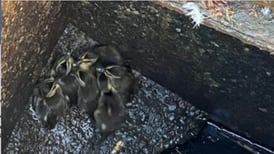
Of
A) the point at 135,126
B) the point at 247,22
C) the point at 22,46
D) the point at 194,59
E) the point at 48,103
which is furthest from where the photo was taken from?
the point at 135,126

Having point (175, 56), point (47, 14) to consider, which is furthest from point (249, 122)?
point (47, 14)

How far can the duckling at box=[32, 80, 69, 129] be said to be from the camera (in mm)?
2480

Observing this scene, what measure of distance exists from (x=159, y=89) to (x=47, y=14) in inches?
21.9

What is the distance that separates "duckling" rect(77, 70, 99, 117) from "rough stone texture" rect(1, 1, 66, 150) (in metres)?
0.13

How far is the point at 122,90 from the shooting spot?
256 cm

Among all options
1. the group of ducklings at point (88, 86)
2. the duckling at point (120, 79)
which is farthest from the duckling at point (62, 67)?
the duckling at point (120, 79)

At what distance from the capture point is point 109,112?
2.52 m

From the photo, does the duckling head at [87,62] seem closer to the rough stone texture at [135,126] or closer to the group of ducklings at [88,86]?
the group of ducklings at [88,86]

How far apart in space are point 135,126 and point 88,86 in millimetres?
274

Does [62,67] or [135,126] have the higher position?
[62,67]

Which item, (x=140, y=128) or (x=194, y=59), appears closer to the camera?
(x=194, y=59)

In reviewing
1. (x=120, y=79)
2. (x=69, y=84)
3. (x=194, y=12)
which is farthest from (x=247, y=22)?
(x=69, y=84)

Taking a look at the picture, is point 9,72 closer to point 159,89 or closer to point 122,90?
point 122,90

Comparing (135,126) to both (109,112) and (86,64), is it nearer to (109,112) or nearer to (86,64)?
(109,112)
